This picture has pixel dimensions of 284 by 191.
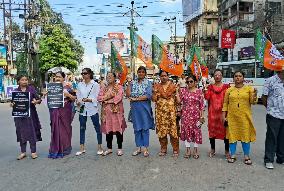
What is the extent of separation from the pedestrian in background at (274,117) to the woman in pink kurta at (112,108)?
2639 millimetres

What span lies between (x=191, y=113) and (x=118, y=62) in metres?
2.60

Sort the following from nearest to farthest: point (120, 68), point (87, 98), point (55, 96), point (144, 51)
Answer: point (55, 96) → point (87, 98) → point (120, 68) → point (144, 51)

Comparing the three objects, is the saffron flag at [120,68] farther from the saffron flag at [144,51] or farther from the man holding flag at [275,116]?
the man holding flag at [275,116]

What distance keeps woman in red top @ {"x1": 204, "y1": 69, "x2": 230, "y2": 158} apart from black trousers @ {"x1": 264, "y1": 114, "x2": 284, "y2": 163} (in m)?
0.82

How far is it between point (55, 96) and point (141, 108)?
5.34 feet

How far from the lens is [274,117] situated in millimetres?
6316

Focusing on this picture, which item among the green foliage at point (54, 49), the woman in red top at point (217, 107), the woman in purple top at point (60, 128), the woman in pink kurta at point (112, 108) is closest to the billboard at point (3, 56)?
the green foliage at point (54, 49)

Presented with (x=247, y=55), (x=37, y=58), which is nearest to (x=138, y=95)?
(x=247, y=55)

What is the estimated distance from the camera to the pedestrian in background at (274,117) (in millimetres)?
6281

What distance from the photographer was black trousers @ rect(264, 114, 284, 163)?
6277 millimetres

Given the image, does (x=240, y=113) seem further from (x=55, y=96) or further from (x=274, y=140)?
(x=55, y=96)

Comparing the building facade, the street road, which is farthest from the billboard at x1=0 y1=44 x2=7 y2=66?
the street road

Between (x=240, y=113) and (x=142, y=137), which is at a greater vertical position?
(x=240, y=113)

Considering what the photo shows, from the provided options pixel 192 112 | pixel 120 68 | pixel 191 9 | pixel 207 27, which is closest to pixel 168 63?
pixel 120 68
